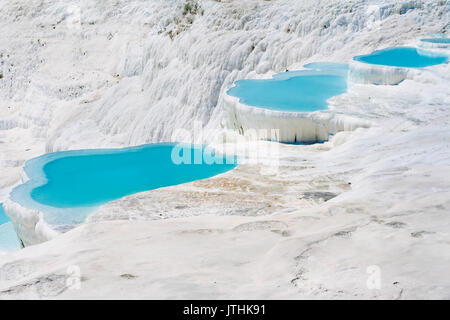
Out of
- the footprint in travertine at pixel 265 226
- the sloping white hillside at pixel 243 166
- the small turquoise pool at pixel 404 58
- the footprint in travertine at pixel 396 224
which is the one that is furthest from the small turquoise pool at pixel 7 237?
the small turquoise pool at pixel 404 58

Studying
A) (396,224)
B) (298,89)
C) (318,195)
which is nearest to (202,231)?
(396,224)

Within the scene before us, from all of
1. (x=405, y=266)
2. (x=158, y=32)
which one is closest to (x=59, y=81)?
(x=158, y=32)

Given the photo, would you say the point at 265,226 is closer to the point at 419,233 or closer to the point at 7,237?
the point at 419,233

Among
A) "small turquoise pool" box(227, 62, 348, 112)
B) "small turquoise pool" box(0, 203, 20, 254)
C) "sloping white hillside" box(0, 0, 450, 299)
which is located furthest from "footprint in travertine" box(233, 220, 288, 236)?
"small turquoise pool" box(0, 203, 20, 254)

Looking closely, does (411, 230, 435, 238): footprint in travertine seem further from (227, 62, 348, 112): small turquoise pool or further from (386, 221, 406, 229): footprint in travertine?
(227, 62, 348, 112): small turquoise pool

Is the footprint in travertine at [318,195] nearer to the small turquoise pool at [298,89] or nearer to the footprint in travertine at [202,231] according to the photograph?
the footprint in travertine at [202,231]
